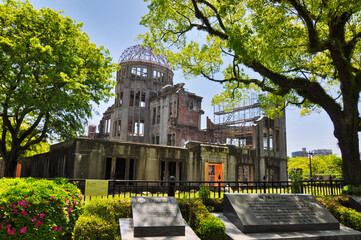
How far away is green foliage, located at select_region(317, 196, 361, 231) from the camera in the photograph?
9.37 meters

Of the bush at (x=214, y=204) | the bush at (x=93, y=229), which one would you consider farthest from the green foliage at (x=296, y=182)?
the bush at (x=93, y=229)

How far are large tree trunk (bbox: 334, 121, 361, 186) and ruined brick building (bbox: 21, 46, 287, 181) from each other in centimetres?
685

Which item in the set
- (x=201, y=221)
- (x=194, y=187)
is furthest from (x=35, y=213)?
(x=194, y=187)

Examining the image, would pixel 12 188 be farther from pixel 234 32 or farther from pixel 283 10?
pixel 283 10

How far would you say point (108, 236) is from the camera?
7.35m

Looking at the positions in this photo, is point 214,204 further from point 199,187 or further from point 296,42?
point 296,42

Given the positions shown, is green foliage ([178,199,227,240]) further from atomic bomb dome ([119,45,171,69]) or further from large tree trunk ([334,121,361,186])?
atomic bomb dome ([119,45,171,69])

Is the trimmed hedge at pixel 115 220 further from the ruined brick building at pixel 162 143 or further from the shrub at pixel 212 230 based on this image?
the ruined brick building at pixel 162 143

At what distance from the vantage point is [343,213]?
389 inches

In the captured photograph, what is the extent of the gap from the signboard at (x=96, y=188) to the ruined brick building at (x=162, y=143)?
777 cm

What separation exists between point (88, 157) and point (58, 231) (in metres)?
11.6

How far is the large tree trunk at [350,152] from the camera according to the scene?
14022 mm

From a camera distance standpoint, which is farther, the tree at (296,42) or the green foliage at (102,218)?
the tree at (296,42)

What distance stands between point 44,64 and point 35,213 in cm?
1505
